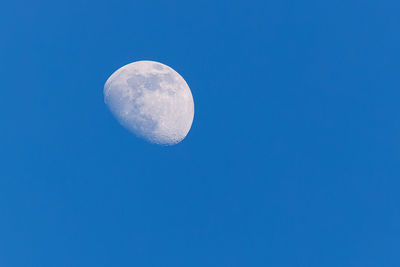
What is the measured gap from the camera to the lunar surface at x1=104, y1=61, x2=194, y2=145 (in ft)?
105

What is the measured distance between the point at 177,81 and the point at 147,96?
3.91m

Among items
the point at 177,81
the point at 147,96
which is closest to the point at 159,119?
the point at 147,96

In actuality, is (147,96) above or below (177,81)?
below

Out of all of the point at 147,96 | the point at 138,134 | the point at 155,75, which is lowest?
the point at 138,134

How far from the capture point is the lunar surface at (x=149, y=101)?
31.9 metres

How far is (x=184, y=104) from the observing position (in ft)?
112

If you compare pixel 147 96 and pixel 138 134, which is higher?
pixel 147 96

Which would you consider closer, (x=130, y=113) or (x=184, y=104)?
(x=130, y=113)

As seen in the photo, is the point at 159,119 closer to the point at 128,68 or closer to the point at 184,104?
the point at 184,104

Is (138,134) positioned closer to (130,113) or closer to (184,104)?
(130,113)

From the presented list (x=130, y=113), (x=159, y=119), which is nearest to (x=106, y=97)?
(x=130, y=113)

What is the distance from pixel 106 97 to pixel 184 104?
6.49 meters

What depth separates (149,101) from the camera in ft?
105

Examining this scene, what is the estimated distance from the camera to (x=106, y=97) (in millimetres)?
33281
